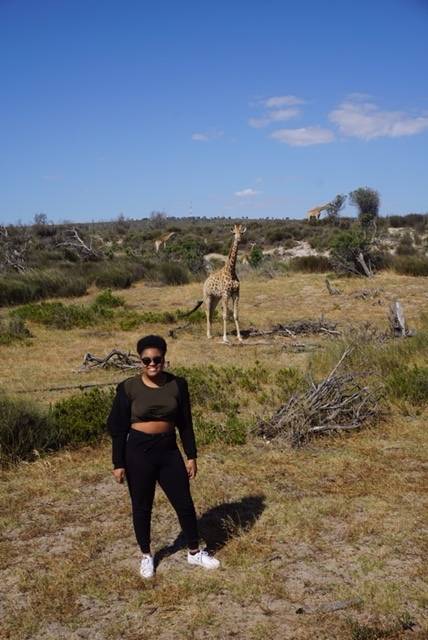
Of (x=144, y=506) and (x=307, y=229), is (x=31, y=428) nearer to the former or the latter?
(x=144, y=506)

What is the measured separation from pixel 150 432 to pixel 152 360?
0.48 metres

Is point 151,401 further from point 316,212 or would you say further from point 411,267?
point 316,212

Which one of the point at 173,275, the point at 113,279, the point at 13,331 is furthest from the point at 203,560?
the point at 173,275

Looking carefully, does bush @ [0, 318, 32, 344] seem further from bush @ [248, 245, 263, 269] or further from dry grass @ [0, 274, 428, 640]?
bush @ [248, 245, 263, 269]

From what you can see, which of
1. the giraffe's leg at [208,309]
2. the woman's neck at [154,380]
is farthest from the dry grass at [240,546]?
the giraffe's leg at [208,309]

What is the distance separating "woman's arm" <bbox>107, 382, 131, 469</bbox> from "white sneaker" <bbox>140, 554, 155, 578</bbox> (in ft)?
2.34

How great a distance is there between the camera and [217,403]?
8008mm

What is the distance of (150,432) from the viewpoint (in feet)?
12.8

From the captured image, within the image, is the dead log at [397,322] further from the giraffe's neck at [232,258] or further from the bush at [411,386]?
the giraffe's neck at [232,258]

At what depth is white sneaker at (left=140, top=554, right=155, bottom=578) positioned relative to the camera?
406 cm

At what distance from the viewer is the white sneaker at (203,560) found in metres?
4.14

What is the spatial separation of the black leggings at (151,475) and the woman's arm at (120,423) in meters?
0.05

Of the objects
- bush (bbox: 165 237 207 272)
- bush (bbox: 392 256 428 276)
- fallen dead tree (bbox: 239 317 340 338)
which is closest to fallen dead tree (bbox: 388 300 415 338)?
fallen dead tree (bbox: 239 317 340 338)

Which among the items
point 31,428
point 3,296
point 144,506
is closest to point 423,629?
point 144,506
